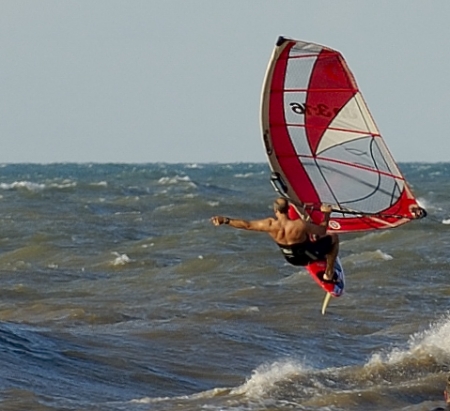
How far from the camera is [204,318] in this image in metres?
17.6

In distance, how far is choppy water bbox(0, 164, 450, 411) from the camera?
1255 cm

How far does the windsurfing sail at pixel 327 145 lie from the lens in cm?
1121

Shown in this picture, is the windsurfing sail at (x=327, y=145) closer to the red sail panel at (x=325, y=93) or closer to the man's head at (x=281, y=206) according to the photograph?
the red sail panel at (x=325, y=93)

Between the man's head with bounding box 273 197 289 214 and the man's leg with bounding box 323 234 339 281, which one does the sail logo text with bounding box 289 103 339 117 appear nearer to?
the man's head with bounding box 273 197 289 214

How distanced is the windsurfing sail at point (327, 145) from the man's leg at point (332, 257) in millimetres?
324

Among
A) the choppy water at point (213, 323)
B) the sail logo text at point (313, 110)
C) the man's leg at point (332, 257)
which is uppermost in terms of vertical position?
the sail logo text at point (313, 110)

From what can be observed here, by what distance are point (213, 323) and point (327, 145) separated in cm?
599

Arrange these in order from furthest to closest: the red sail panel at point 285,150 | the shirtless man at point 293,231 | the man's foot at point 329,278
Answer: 1. the man's foot at point 329,278
2. the red sail panel at point 285,150
3. the shirtless man at point 293,231

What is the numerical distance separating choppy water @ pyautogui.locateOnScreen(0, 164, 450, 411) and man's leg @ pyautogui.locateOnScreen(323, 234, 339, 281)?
→ 1.28 m

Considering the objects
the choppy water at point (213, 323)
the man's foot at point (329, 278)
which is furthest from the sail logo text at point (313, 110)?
A: the choppy water at point (213, 323)

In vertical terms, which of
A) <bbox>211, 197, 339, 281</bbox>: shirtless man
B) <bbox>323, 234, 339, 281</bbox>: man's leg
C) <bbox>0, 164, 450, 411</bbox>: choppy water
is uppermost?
<bbox>211, 197, 339, 281</bbox>: shirtless man

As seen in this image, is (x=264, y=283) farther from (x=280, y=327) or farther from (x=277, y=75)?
(x=277, y=75)

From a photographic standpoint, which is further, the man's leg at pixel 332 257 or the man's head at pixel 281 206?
the man's leg at pixel 332 257

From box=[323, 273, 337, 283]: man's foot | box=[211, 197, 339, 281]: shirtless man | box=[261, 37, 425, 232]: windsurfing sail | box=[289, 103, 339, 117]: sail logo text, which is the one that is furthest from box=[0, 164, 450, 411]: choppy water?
box=[289, 103, 339, 117]: sail logo text
